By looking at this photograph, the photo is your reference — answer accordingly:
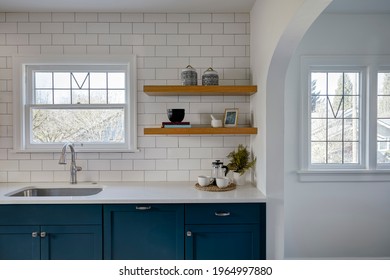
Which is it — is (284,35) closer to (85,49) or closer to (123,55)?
(123,55)

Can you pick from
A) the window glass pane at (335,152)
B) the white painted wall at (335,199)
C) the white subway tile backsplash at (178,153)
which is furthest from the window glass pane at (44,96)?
the window glass pane at (335,152)

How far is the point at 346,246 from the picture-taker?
9.84ft

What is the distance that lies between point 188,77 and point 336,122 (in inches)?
66.7

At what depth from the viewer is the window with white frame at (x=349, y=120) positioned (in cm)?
295

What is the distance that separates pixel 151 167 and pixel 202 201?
853 mm

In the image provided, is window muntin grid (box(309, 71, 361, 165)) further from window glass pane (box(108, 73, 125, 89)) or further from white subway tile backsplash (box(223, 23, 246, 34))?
window glass pane (box(108, 73, 125, 89))

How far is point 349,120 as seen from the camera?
119 inches

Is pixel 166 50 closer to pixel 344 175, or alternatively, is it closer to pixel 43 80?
pixel 43 80

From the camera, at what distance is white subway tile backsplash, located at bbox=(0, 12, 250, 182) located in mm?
2738

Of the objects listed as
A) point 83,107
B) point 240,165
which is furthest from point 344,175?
point 83,107

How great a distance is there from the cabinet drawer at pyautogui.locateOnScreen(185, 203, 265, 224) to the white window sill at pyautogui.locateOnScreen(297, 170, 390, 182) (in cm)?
99

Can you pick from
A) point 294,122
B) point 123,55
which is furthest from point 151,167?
point 294,122

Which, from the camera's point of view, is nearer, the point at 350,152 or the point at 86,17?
the point at 86,17
